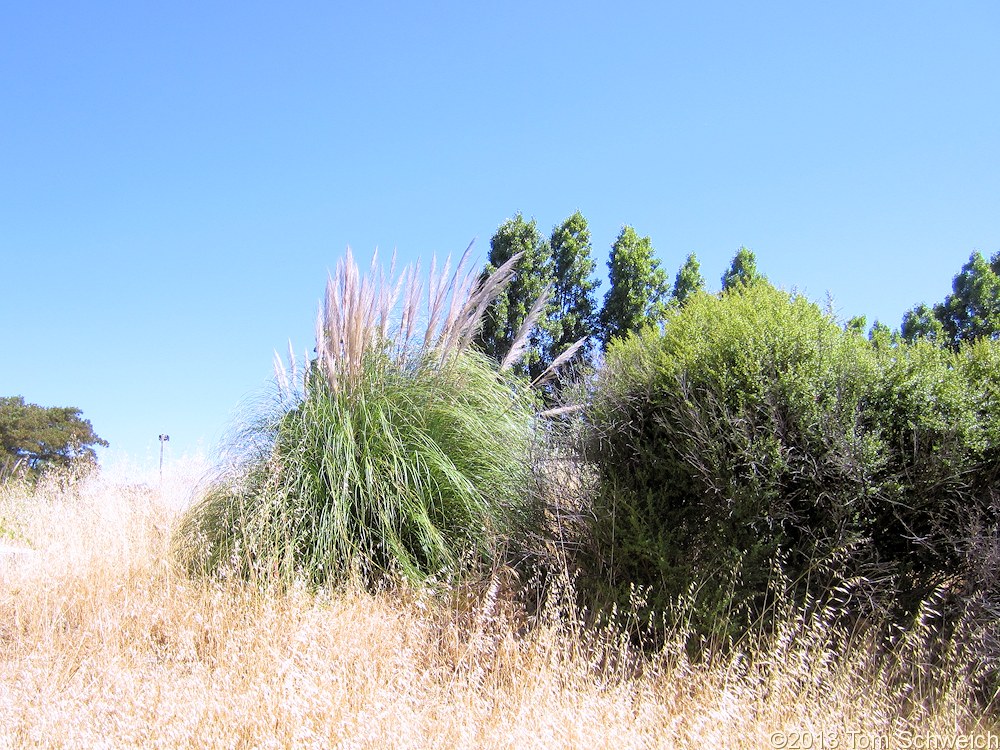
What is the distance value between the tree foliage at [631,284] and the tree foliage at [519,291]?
1179mm

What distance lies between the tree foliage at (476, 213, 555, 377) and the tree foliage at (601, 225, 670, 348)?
1.18 m

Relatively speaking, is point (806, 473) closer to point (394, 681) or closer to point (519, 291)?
point (394, 681)

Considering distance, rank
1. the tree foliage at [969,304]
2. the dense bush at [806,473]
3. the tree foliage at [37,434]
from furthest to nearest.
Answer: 1. the tree foliage at [37,434]
2. the tree foliage at [969,304]
3. the dense bush at [806,473]

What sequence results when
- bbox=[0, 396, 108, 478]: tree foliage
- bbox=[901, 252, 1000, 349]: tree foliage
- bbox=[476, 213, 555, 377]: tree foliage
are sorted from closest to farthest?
bbox=[476, 213, 555, 377]: tree foliage, bbox=[901, 252, 1000, 349]: tree foliage, bbox=[0, 396, 108, 478]: tree foliage

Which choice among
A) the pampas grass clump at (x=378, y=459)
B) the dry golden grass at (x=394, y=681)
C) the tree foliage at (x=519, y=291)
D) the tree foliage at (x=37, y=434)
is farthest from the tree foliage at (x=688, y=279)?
the tree foliage at (x=37, y=434)

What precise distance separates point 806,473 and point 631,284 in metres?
9.70

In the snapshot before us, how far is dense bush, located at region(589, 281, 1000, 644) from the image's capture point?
3.22 meters

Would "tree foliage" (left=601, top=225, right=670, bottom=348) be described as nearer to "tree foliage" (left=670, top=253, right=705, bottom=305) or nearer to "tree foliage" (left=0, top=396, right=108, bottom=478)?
"tree foliage" (left=670, top=253, right=705, bottom=305)

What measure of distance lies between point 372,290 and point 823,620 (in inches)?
141

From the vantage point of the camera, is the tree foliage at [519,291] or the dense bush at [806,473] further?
the tree foliage at [519,291]

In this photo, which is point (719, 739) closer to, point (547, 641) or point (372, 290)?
point (547, 641)

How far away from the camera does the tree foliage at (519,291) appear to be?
1187 cm

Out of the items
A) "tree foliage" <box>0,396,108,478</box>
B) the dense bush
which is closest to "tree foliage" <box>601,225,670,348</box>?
the dense bush

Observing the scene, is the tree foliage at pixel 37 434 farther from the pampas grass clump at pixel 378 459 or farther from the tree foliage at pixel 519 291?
the pampas grass clump at pixel 378 459
